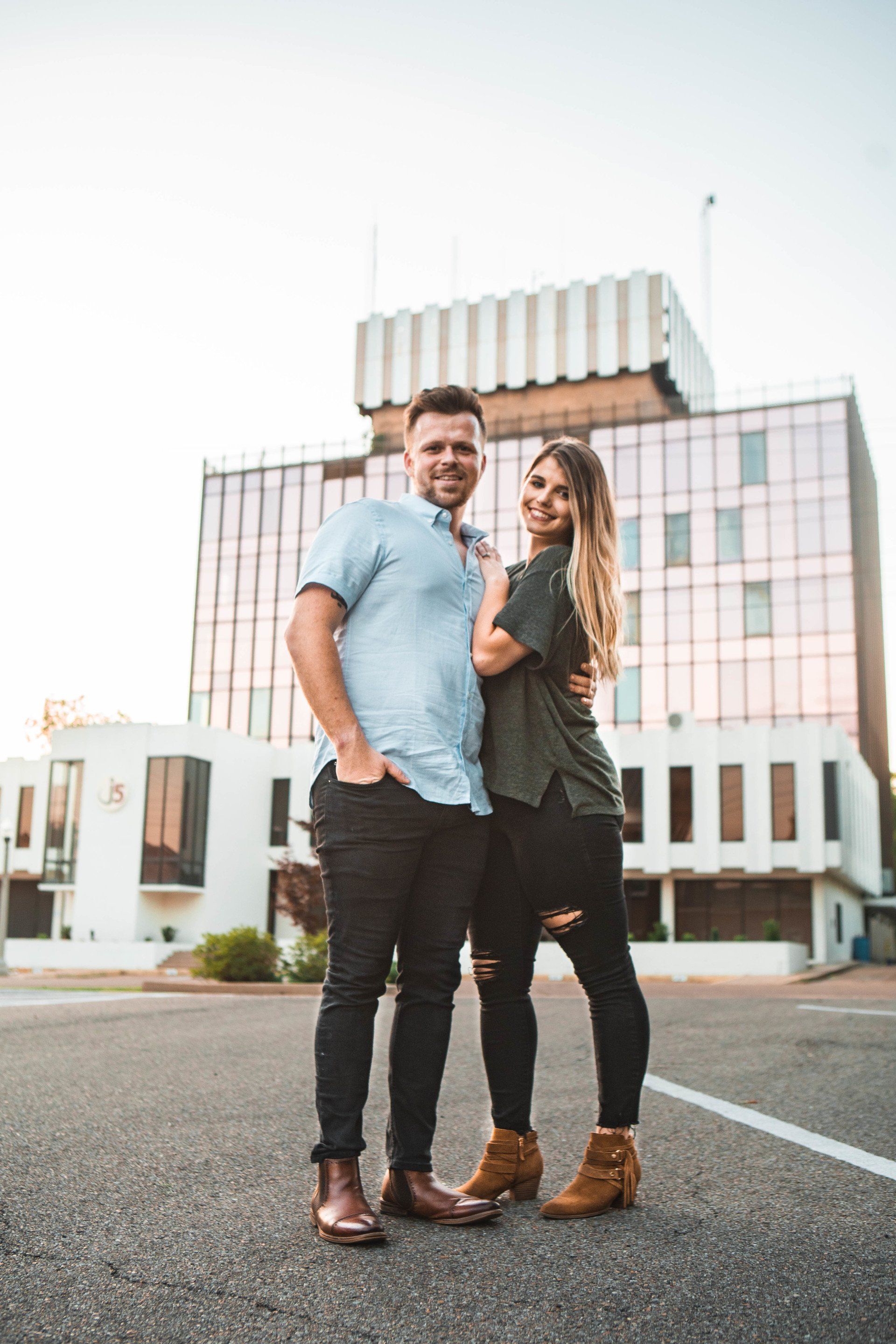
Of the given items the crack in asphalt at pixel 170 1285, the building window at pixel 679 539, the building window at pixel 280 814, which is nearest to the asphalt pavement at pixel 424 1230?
the crack in asphalt at pixel 170 1285

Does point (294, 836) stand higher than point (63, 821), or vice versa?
point (63, 821)

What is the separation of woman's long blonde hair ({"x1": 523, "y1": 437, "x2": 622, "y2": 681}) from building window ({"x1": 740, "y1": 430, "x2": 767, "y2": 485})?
4371 cm

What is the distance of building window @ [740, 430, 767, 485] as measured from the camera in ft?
146

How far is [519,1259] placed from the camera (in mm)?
2133

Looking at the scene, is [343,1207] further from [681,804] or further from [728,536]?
[728,536]

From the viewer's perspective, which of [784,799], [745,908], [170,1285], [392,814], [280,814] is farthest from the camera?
[280,814]

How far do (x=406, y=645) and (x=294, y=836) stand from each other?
1382 inches

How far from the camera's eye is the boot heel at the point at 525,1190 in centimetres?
274

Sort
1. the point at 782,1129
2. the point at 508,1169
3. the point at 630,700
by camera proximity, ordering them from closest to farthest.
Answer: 1. the point at 508,1169
2. the point at 782,1129
3. the point at 630,700

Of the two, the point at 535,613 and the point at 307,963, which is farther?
the point at 307,963

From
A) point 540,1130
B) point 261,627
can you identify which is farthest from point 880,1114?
point 261,627

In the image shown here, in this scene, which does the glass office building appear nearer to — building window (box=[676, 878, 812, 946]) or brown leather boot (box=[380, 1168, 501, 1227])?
building window (box=[676, 878, 812, 946])

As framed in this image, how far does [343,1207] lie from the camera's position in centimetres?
232

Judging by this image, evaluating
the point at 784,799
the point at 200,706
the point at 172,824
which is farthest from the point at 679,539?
the point at 172,824
